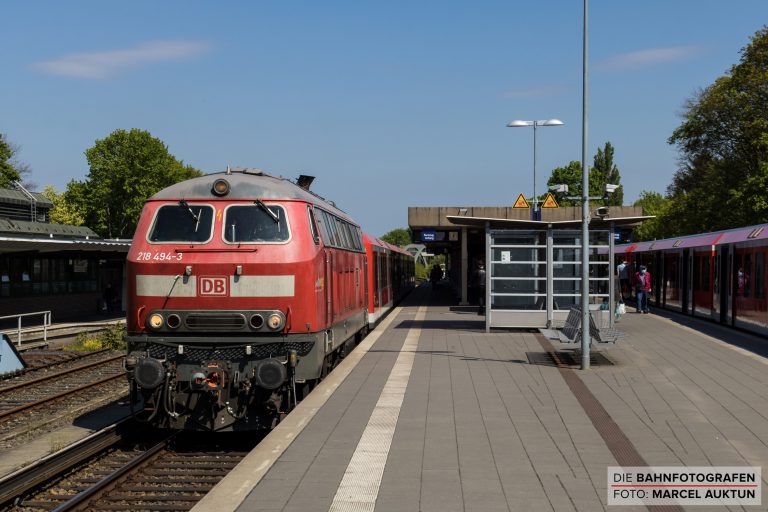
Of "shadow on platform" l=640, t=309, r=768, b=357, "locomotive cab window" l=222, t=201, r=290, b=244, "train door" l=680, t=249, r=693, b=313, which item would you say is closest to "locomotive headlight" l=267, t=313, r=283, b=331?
"locomotive cab window" l=222, t=201, r=290, b=244

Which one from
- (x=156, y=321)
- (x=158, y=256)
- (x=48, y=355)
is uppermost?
(x=158, y=256)

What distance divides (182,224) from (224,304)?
1209 mm

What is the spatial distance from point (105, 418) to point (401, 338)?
8.16 m

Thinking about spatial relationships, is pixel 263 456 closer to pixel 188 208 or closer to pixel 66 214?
pixel 188 208

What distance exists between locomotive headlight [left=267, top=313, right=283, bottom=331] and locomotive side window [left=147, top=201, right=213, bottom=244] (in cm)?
129

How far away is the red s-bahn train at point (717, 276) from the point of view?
19453 millimetres

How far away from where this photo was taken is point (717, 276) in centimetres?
2323

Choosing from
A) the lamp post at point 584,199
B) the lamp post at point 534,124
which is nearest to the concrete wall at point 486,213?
the lamp post at point 534,124

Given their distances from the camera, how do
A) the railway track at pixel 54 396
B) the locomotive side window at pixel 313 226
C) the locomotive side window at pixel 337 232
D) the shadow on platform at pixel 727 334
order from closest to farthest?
the locomotive side window at pixel 313 226 → the locomotive side window at pixel 337 232 → the railway track at pixel 54 396 → the shadow on platform at pixel 727 334

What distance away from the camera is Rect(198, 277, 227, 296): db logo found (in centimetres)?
997

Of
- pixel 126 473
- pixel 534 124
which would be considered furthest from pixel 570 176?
pixel 126 473

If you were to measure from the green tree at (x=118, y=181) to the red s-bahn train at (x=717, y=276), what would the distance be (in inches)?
1714

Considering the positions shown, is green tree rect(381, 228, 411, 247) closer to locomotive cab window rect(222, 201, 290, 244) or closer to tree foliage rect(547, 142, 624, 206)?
tree foliage rect(547, 142, 624, 206)

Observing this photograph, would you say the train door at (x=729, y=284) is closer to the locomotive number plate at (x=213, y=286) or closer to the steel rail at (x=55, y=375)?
the steel rail at (x=55, y=375)
